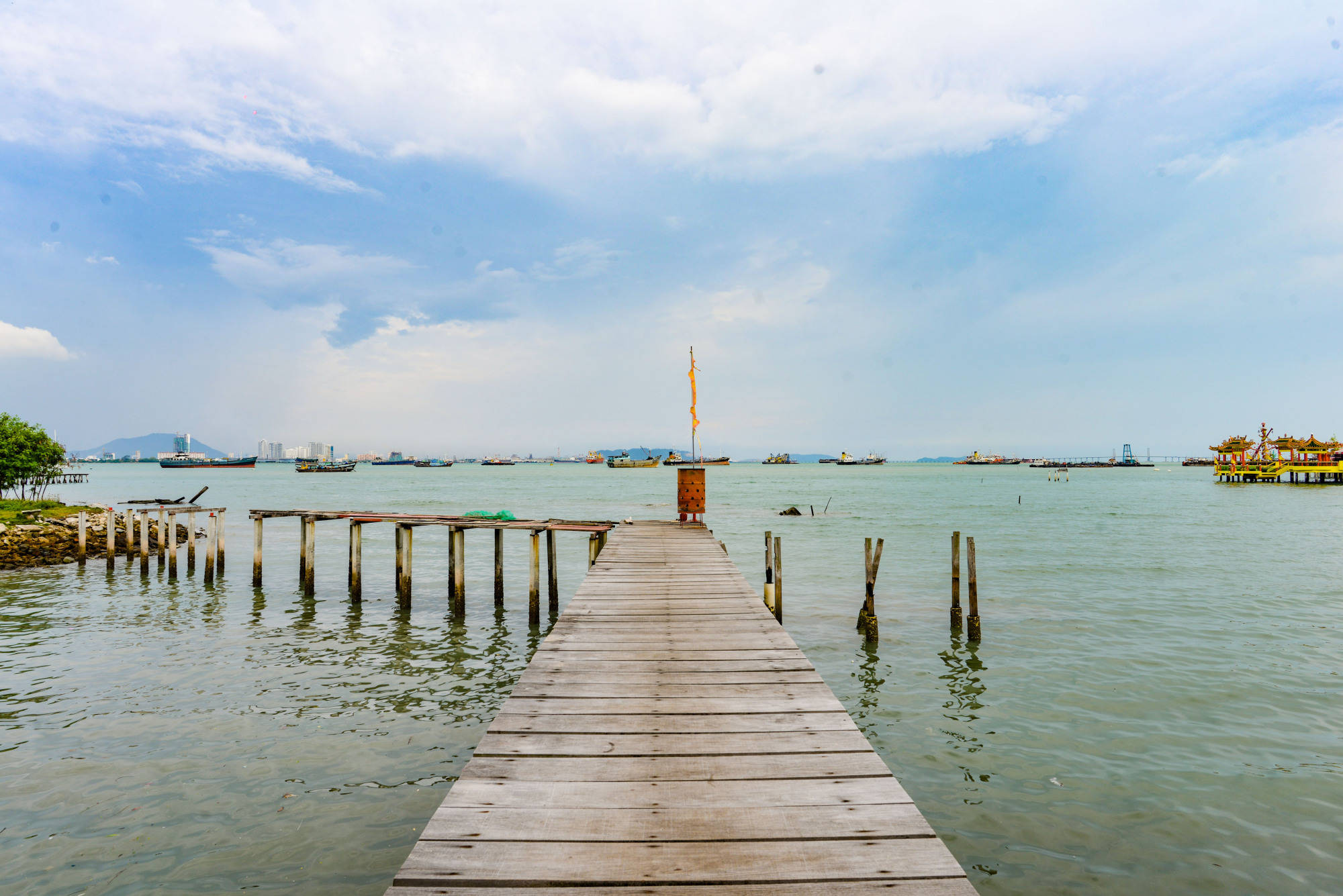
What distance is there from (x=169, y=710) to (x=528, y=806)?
834 centimetres

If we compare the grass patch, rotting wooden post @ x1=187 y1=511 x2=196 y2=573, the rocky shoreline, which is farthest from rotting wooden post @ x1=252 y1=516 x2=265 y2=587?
the grass patch

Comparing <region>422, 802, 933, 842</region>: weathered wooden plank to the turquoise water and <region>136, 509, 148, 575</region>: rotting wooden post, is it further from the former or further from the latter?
<region>136, 509, 148, 575</region>: rotting wooden post

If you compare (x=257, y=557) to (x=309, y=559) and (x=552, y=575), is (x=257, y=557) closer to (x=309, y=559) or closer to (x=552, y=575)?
(x=309, y=559)

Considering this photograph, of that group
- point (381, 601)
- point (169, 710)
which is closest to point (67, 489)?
point (381, 601)

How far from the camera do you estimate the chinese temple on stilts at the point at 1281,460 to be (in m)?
82.4

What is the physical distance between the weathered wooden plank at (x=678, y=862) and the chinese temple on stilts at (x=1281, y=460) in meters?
112

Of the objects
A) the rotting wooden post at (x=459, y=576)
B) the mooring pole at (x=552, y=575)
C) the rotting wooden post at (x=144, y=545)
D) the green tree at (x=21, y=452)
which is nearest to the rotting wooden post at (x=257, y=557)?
the rotting wooden post at (x=144, y=545)

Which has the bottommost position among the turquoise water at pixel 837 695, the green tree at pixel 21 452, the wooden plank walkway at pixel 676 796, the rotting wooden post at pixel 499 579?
the turquoise water at pixel 837 695

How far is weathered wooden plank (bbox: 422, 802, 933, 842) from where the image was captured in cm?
335

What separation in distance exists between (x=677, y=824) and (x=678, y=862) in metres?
0.32

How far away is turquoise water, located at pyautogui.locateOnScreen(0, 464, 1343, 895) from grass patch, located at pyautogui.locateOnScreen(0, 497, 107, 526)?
728 cm

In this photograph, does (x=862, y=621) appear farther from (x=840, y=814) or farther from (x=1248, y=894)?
(x=840, y=814)

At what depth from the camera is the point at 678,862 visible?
316cm

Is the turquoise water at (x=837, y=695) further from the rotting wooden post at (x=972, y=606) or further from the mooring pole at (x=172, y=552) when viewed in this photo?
the mooring pole at (x=172, y=552)
